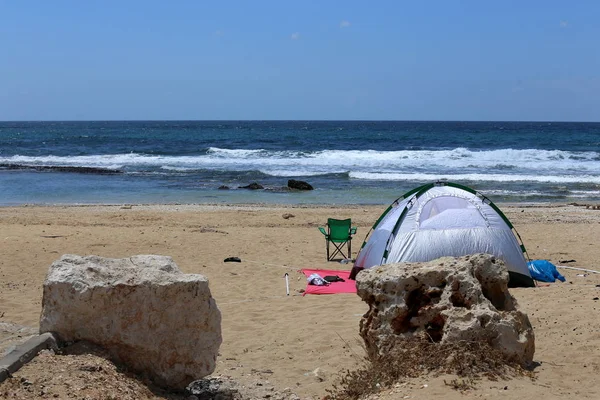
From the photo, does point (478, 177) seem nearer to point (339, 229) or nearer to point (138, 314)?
point (339, 229)

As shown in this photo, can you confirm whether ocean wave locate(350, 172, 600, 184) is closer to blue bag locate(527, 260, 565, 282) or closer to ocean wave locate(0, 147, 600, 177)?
ocean wave locate(0, 147, 600, 177)

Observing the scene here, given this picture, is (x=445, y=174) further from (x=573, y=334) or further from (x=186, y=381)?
(x=186, y=381)

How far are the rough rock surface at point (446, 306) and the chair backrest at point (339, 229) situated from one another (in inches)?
211

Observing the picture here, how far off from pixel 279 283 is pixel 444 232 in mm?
2211

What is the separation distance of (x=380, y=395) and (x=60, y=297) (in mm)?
2203

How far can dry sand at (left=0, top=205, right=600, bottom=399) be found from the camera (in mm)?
5414

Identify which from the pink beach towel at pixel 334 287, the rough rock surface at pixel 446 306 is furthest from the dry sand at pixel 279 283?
the rough rock surface at pixel 446 306

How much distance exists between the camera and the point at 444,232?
27.9ft

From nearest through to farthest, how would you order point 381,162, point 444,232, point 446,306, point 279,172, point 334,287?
point 446,306, point 444,232, point 334,287, point 279,172, point 381,162

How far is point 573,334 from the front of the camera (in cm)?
600

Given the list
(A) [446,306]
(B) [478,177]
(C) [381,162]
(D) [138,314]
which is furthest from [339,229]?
(C) [381,162]

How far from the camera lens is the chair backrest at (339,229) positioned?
1085 cm

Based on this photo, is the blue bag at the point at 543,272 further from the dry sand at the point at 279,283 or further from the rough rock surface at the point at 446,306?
the rough rock surface at the point at 446,306

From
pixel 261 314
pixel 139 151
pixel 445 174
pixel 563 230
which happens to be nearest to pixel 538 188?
pixel 445 174
